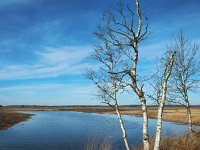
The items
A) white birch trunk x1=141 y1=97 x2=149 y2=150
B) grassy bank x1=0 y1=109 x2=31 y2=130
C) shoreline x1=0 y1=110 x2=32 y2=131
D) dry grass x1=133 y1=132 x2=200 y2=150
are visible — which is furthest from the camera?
grassy bank x1=0 y1=109 x2=31 y2=130

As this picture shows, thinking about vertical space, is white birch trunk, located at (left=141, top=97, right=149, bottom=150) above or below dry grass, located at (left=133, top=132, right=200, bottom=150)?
above

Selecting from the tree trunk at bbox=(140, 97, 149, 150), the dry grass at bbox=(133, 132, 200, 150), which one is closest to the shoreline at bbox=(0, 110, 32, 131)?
the dry grass at bbox=(133, 132, 200, 150)

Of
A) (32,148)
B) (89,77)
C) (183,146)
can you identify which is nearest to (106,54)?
(89,77)

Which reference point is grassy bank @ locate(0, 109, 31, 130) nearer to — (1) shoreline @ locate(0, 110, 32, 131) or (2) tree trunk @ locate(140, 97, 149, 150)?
(1) shoreline @ locate(0, 110, 32, 131)

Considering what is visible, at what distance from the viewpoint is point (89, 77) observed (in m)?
17.8

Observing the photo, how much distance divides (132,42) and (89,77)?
17.6 feet

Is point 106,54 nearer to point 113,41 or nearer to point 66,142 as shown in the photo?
point 113,41

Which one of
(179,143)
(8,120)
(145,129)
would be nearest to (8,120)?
(8,120)

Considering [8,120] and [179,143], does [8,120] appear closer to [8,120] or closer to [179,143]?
[8,120]

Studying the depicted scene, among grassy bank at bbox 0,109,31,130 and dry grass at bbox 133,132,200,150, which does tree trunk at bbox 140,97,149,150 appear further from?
grassy bank at bbox 0,109,31,130

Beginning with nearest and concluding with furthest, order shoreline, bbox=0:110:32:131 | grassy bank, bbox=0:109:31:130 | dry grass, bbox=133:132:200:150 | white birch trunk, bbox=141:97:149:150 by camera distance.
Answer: white birch trunk, bbox=141:97:149:150 < dry grass, bbox=133:132:200:150 < shoreline, bbox=0:110:32:131 < grassy bank, bbox=0:109:31:130

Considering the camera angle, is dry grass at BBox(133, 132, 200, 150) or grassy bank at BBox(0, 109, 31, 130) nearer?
dry grass at BBox(133, 132, 200, 150)

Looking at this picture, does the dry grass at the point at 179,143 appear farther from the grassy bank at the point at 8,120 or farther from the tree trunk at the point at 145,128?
the grassy bank at the point at 8,120

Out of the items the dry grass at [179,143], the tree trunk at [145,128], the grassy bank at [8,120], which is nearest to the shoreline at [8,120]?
the grassy bank at [8,120]
